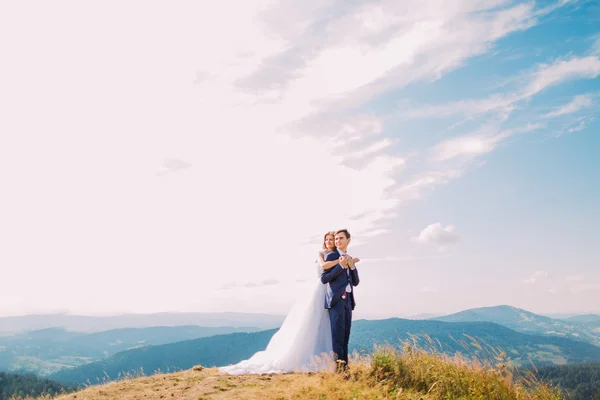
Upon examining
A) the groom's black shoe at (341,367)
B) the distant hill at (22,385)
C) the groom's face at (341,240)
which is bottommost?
the distant hill at (22,385)

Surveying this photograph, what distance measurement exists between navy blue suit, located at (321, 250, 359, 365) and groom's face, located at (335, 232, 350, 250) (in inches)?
9.4

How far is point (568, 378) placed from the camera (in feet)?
562

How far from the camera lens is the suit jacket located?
10609 millimetres

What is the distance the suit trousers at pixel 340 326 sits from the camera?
1048cm

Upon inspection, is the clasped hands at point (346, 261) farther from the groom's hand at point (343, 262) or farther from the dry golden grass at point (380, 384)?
the dry golden grass at point (380, 384)

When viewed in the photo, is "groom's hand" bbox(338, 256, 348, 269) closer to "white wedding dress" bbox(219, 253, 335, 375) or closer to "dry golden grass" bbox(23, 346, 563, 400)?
"white wedding dress" bbox(219, 253, 335, 375)

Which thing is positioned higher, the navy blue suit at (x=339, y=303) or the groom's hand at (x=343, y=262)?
the groom's hand at (x=343, y=262)

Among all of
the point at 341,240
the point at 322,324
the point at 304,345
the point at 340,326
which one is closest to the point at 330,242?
the point at 341,240

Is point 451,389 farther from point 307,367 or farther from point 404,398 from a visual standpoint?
point 307,367

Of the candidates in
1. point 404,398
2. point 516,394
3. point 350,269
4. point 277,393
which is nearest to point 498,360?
point 516,394

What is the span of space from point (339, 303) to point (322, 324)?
126 cm

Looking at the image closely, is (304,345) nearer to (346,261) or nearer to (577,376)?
(346,261)

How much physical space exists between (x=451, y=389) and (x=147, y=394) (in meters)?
7.72

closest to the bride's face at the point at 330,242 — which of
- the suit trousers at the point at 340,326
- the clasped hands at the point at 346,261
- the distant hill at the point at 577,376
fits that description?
the clasped hands at the point at 346,261
